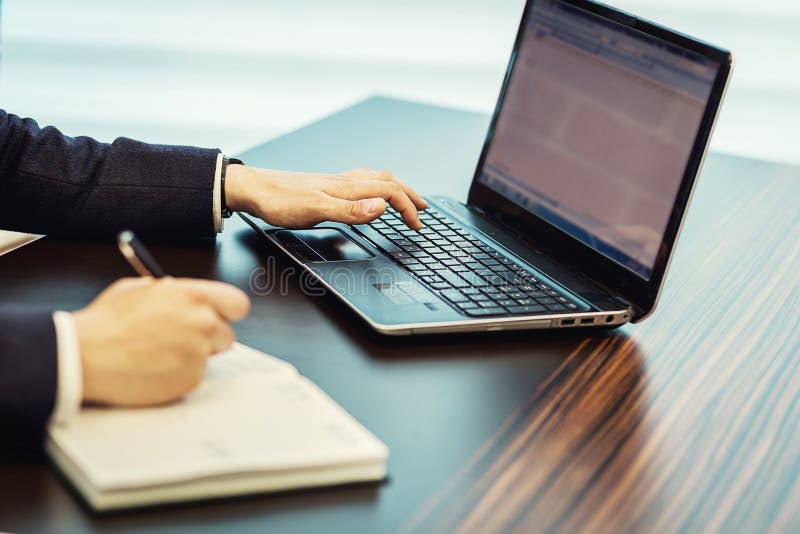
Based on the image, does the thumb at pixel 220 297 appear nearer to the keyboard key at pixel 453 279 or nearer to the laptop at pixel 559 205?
the laptop at pixel 559 205

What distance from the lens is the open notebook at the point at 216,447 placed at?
637 mm

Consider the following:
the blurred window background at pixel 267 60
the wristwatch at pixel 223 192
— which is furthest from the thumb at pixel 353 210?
the blurred window background at pixel 267 60

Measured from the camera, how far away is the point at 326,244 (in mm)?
1117

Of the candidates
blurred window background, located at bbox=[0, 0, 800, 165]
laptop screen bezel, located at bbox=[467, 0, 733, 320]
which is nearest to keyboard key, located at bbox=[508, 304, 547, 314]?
laptop screen bezel, located at bbox=[467, 0, 733, 320]

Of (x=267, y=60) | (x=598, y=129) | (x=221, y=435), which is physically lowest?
(x=267, y=60)

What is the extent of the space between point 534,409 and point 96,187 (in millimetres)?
553

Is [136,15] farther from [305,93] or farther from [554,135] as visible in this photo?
[554,135]

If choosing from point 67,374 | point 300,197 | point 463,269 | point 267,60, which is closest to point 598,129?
point 463,269

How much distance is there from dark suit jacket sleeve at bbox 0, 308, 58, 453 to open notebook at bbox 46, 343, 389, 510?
2 centimetres

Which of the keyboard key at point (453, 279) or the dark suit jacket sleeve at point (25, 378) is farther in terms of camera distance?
the keyboard key at point (453, 279)

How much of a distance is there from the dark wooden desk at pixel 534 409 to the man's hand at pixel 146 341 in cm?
8

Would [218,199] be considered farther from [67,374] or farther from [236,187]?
[67,374]

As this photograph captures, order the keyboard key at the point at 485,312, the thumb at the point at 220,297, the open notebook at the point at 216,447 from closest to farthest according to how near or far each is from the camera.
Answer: the open notebook at the point at 216,447 < the thumb at the point at 220,297 < the keyboard key at the point at 485,312

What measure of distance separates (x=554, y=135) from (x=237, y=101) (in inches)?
106
